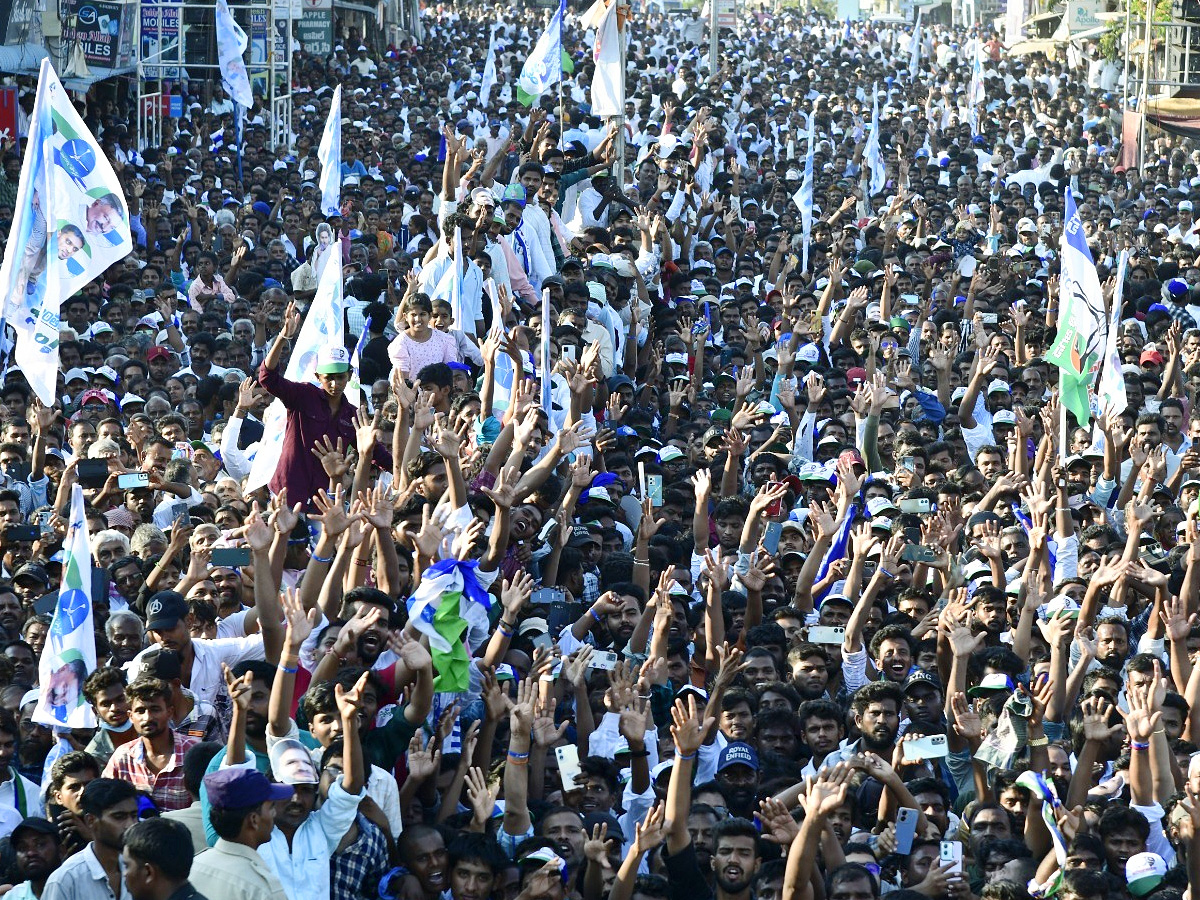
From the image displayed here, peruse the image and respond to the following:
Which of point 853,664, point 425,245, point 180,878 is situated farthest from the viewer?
point 425,245

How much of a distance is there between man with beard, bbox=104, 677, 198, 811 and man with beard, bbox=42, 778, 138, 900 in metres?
0.41

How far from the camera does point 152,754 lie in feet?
19.8

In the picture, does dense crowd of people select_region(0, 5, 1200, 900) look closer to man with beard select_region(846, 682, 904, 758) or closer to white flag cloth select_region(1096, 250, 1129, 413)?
man with beard select_region(846, 682, 904, 758)

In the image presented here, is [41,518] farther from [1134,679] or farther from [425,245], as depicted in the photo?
[425,245]

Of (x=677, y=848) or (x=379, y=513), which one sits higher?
(x=379, y=513)

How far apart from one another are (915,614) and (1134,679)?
1.44 meters

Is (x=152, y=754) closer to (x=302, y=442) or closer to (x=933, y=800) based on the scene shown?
(x=933, y=800)

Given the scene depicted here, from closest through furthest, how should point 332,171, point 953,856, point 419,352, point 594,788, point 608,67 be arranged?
point 953,856 < point 594,788 < point 419,352 < point 332,171 < point 608,67

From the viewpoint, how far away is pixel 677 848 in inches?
247

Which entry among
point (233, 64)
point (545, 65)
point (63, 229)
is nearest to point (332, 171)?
point (545, 65)

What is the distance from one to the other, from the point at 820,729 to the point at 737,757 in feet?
1.34

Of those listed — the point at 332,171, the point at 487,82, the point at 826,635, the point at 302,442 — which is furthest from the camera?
the point at 487,82

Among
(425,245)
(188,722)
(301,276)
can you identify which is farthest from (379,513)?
(425,245)

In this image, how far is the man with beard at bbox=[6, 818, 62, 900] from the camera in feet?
18.7
